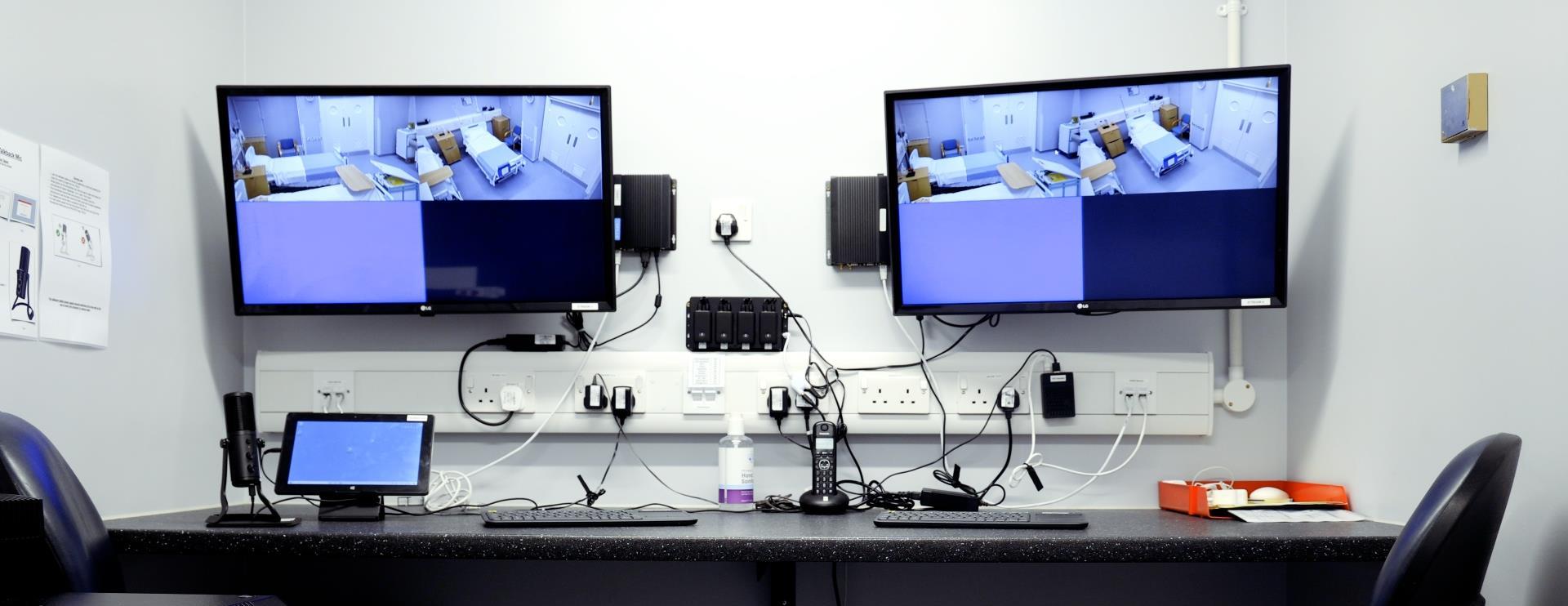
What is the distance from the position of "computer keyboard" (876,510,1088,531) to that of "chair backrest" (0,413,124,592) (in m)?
1.20

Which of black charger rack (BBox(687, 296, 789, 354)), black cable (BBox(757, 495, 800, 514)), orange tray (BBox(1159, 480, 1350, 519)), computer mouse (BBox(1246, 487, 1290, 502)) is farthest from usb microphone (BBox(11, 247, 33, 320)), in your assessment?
computer mouse (BBox(1246, 487, 1290, 502))

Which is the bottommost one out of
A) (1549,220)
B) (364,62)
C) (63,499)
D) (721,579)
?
(721,579)

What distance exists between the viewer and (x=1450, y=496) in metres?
1.11

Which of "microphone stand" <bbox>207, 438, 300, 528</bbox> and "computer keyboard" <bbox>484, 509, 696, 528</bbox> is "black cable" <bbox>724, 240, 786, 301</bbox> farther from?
"microphone stand" <bbox>207, 438, 300, 528</bbox>

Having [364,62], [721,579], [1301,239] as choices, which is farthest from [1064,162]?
[364,62]

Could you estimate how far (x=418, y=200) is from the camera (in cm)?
203

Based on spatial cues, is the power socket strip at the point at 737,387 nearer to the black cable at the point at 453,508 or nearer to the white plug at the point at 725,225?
the black cable at the point at 453,508

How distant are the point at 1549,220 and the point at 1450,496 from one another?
1.85 feet

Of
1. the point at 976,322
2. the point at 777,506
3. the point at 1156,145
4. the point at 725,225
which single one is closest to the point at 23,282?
the point at 725,225

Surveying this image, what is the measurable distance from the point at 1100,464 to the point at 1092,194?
61 cm

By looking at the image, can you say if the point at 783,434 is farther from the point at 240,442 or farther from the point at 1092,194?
the point at 240,442

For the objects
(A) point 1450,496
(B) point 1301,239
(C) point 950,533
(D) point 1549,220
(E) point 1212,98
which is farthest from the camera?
(B) point 1301,239

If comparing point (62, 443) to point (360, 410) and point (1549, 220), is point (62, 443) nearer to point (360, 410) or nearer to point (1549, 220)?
point (360, 410)

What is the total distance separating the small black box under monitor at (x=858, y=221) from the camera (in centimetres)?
216
